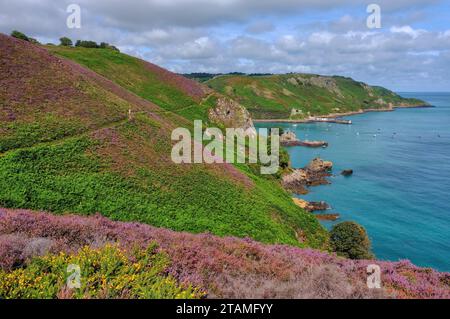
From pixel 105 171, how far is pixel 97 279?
61.5ft

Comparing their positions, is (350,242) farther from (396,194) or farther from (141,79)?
(141,79)

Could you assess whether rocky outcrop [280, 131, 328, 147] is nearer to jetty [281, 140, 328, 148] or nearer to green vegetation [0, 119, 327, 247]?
jetty [281, 140, 328, 148]

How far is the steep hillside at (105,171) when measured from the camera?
24.3 metres

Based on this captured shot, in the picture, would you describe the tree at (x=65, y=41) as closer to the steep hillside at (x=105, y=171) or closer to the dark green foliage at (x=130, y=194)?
the steep hillside at (x=105, y=171)

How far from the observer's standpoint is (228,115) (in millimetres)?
92438

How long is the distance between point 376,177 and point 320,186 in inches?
773

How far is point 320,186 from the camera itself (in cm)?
8044

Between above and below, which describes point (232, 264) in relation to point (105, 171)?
below

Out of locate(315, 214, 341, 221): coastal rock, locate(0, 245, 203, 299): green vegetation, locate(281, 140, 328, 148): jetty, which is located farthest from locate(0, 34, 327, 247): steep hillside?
locate(281, 140, 328, 148): jetty

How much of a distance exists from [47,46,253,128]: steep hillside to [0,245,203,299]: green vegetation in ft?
200

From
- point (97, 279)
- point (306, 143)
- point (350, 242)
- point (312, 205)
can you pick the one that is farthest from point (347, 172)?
point (97, 279)
